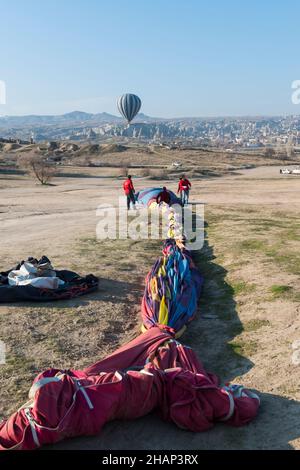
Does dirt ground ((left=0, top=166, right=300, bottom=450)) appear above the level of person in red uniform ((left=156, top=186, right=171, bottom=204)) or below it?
below

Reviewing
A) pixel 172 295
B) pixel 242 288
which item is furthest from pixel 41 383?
pixel 242 288

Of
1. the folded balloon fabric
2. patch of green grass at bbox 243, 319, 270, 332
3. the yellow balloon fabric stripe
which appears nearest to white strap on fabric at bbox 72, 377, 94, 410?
the folded balloon fabric

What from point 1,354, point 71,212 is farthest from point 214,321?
point 71,212

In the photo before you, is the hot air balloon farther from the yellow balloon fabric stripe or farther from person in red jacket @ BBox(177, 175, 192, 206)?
the yellow balloon fabric stripe

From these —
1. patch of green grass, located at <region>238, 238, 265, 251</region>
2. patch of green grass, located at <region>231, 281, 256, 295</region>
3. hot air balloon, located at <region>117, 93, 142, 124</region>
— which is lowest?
patch of green grass, located at <region>231, 281, 256, 295</region>

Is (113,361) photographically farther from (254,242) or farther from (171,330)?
(254,242)

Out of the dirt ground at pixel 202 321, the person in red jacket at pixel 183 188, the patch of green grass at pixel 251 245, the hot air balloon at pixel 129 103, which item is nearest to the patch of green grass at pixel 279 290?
the dirt ground at pixel 202 321
